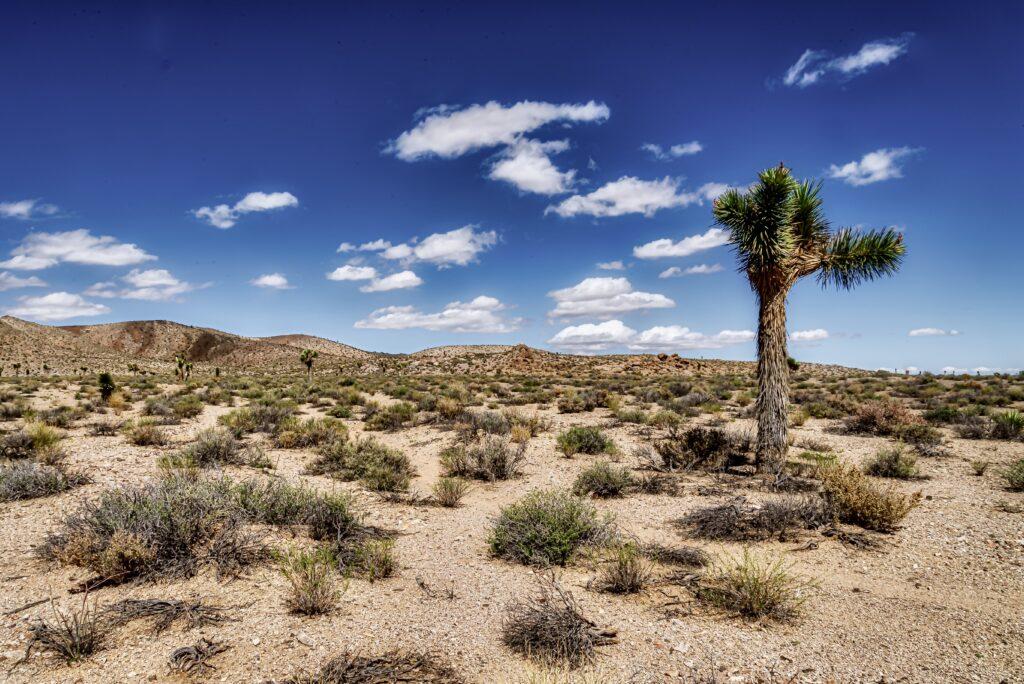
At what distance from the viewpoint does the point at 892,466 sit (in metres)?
10.0

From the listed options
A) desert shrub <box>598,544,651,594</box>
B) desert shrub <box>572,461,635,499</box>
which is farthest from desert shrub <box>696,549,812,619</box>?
desert shrub <box>572,461,635,499</box>

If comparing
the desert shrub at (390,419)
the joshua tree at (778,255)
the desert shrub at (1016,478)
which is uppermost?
the joshua tree at (778,255)

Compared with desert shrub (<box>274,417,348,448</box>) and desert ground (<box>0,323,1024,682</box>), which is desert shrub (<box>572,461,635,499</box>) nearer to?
desert ground (<box>0,323,1024,682</box>)

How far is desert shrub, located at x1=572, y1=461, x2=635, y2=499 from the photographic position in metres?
9.37

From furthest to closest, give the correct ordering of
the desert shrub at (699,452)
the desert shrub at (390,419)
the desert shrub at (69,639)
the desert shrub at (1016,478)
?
the desert shrub at (390,419) → the desert shrub at (699,452) → the desert shrub at (1016,478) → the desert shrub at (69,639)

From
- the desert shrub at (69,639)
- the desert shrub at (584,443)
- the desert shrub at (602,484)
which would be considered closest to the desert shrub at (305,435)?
the desert shrub at (584,443)

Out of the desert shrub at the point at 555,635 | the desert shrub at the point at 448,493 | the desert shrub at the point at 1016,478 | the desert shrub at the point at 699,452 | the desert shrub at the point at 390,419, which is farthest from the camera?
the desert shrub at the point at 390,419

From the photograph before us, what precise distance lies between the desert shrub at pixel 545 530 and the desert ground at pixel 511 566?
3 cm

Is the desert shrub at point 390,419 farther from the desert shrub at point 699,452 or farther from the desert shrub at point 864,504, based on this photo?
the desert shrub at point 864,504

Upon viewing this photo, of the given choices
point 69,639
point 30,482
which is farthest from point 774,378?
point 30,482

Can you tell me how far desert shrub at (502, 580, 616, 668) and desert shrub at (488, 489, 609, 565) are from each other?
5.09 ft

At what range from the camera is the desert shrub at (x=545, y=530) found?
6.38 meters

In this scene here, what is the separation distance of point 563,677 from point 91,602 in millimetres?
4653

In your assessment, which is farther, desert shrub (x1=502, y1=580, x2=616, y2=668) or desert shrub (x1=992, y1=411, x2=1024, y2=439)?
desert shrub (x1=992, y1=411, x2=1024, y2=439)
